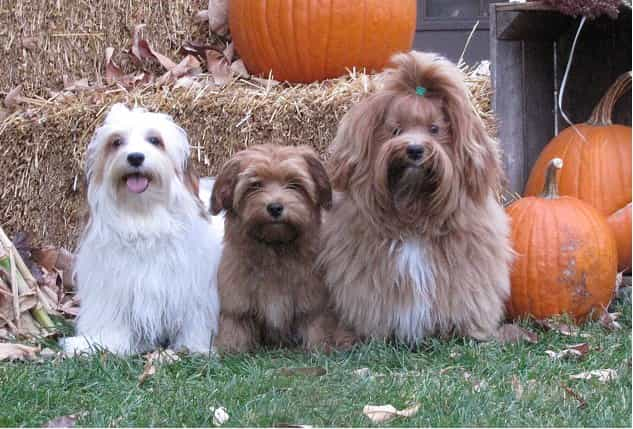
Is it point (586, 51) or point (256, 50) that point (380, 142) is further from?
point (586, 51)

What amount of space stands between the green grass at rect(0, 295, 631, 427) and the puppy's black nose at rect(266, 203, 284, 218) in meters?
0.58

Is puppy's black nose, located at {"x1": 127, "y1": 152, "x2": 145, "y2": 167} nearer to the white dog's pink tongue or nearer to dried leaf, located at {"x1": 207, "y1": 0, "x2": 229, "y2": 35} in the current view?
the white dog's pink tongue

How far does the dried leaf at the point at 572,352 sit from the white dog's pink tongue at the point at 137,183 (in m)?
1.73

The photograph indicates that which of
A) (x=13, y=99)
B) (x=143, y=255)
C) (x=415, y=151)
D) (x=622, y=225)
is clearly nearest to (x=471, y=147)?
(x=415, y=151)

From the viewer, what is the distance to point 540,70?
17.9 ft

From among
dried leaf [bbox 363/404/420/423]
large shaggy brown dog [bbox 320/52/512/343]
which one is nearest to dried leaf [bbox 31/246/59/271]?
large shaggy brown dog [bbox 320/52/512/343]

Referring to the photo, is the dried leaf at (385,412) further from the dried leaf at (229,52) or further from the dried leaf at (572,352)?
the dried leaf at (229,52)

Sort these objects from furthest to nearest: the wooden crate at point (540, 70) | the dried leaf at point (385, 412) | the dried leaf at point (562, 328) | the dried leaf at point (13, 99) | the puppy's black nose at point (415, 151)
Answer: the dried leaf at point (13, 99) < the wooden crate at point (540, 70) < the dried leaf at point (562, 328) < the puppy's black nose at point (415, 151) < the dried leaf at point (385, 412)

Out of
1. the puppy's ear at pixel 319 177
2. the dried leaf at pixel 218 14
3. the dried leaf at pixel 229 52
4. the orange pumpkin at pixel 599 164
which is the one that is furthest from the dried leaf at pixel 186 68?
the orange pumpkin at pixel 599 164

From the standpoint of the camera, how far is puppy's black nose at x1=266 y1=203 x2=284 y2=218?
368cm

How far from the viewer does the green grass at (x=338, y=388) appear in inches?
120

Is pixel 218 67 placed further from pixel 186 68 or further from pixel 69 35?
pixel 69 35

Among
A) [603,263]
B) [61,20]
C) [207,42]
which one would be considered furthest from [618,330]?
[61,20]

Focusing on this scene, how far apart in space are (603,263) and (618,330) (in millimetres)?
310
